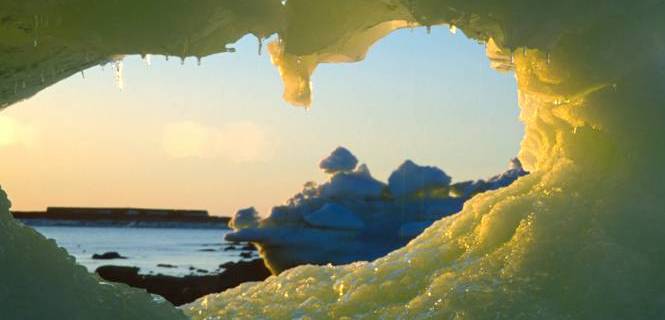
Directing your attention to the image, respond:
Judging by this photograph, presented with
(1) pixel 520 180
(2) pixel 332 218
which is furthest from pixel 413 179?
(1) pixel 520 180

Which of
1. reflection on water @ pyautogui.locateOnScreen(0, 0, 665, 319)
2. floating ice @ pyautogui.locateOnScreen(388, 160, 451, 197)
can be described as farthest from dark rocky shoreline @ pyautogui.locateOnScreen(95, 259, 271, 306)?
reflection on water @ pyautogui.locateOnScreen(0, 0, 665, 319)

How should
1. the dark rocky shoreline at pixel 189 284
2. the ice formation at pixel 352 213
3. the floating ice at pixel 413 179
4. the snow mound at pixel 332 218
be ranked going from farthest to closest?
the floating ice at pixel 413 179 → the ice formation at pixel 352 213 → the dark rocky shoreline at pixel 189 284 → the snow mound at pixel 332 218

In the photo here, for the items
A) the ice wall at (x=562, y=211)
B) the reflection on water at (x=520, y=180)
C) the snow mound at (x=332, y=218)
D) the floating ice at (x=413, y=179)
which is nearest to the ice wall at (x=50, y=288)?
the reflection on water at (x=520, y=180)

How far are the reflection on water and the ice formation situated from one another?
22953 mm

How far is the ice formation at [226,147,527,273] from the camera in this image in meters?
28.6

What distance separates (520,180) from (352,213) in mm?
23754

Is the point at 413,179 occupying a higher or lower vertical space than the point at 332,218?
higher

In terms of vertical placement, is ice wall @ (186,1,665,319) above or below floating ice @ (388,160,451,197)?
below

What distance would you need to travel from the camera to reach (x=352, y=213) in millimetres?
28938

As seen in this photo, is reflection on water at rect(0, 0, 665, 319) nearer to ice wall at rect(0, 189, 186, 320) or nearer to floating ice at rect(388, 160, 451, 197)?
ice wall at rect(0, 189, 186, 320)

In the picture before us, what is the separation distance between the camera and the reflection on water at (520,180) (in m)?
3.96

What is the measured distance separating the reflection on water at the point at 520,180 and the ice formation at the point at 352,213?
23.0 m

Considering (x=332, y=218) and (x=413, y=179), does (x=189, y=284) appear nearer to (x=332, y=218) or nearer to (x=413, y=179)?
(x=332, y=218)

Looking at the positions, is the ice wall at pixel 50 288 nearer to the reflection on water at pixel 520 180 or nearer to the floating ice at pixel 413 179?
the reflection on water at pixel 520 180
